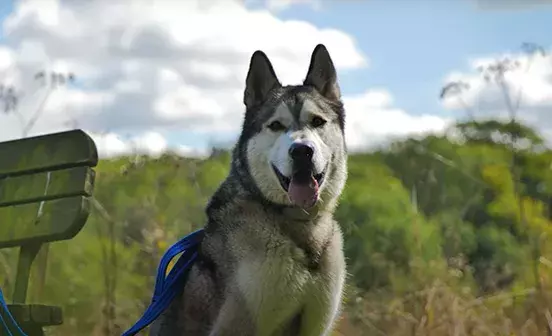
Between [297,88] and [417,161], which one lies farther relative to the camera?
[417,161]

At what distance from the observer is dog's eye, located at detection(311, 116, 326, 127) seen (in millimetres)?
3162

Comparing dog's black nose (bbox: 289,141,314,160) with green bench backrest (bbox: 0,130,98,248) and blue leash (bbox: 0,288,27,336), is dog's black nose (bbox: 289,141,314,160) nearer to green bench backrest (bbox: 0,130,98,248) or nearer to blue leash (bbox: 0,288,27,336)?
green bench backrest (bbox: 0,130,98,248)

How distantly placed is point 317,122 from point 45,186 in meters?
1.77

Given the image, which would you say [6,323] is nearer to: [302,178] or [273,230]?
[273,230]

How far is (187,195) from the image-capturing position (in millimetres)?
6016

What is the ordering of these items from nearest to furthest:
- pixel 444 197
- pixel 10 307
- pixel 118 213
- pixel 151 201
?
pixel 10 307 < pixel 118 213 < pixel 151 201 < pixel 444 197

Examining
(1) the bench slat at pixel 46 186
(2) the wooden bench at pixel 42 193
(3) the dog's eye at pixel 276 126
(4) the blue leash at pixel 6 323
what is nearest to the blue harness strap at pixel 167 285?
(3) the dog's eye at pixel 276 126

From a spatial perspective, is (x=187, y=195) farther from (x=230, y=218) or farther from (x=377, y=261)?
(x=230, y=218)

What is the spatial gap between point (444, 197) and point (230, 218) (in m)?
4.38

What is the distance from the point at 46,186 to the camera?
13.9ft

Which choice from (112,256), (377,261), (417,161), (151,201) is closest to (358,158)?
(417,161)

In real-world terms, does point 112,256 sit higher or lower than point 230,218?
lower

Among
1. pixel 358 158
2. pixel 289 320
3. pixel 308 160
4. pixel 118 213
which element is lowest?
pixel 358 158

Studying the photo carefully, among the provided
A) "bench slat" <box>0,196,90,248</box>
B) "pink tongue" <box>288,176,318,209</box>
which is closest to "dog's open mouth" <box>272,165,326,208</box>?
"pink tongue" <box>288,176,318,209</box>
